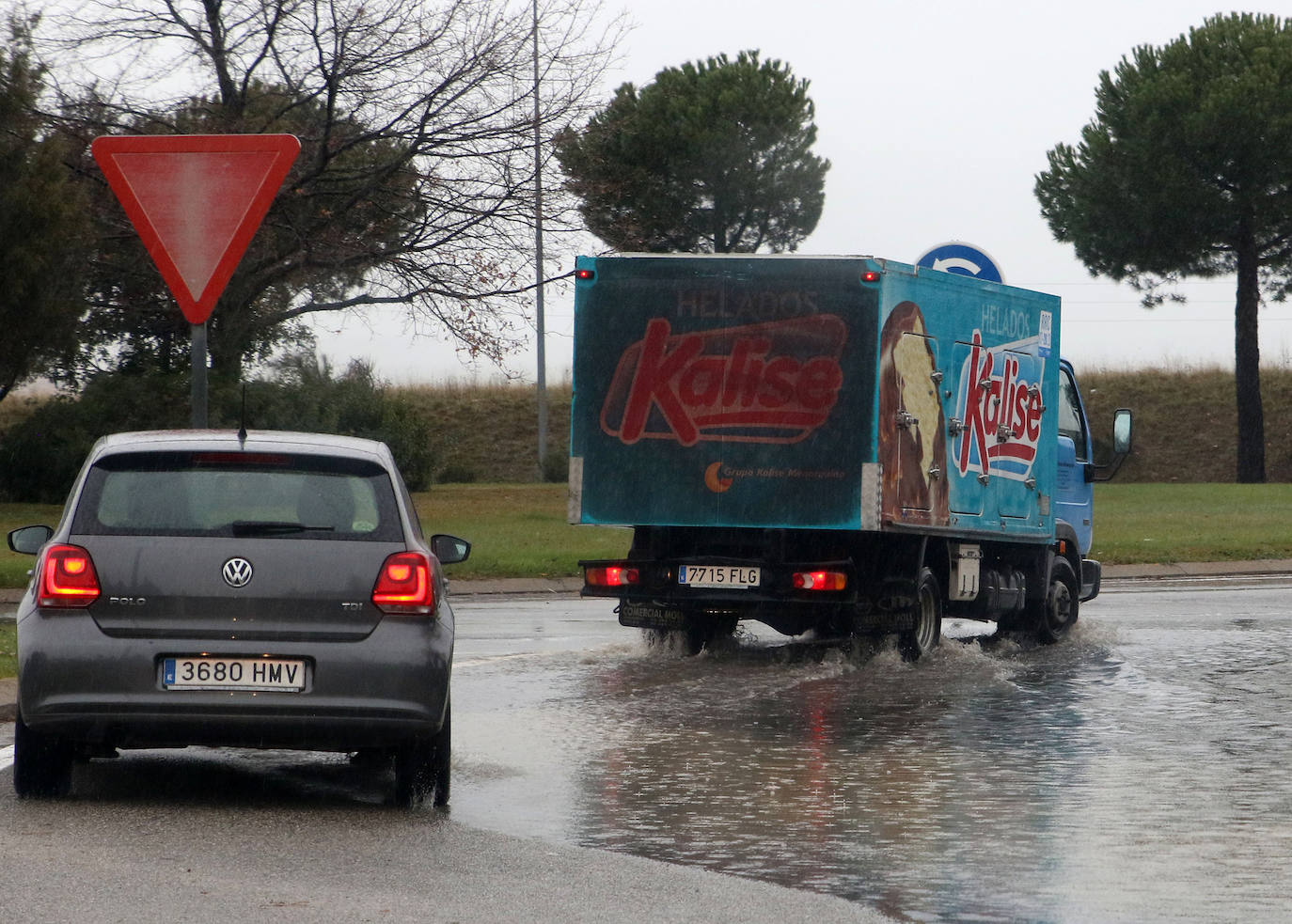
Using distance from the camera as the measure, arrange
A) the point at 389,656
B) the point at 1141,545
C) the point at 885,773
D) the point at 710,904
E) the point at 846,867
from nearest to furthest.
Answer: the point at 710,904
the point at 846,867
the point at 389,656
the point at 885,773
the point at 1141,545

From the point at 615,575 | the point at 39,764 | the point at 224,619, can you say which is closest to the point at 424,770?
the point at 224,619

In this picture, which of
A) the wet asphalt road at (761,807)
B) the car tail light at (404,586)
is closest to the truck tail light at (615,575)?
the wet asphalt road at (761,807)

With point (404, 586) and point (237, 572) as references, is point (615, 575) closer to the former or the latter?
point (404, 586)

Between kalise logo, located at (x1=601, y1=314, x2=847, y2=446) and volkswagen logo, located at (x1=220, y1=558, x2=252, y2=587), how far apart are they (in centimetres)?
606

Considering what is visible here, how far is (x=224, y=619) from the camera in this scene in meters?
7.54

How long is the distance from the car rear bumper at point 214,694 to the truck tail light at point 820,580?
6.04 meters

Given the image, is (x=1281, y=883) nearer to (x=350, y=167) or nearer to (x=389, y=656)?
(x=389, y=656)

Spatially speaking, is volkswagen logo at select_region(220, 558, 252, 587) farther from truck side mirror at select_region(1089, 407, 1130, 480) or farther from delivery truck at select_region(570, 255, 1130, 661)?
truck side mirror at select_region(1089, 407, 1130, 480)

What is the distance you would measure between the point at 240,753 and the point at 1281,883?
4884 mm

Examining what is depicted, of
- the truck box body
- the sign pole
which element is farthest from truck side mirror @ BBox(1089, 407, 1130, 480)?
the sign pole

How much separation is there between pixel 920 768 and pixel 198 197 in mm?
4512

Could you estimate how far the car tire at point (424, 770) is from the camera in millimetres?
7875

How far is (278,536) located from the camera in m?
7.67

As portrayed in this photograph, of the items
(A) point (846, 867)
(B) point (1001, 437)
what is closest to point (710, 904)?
(A) point (846, 867)
